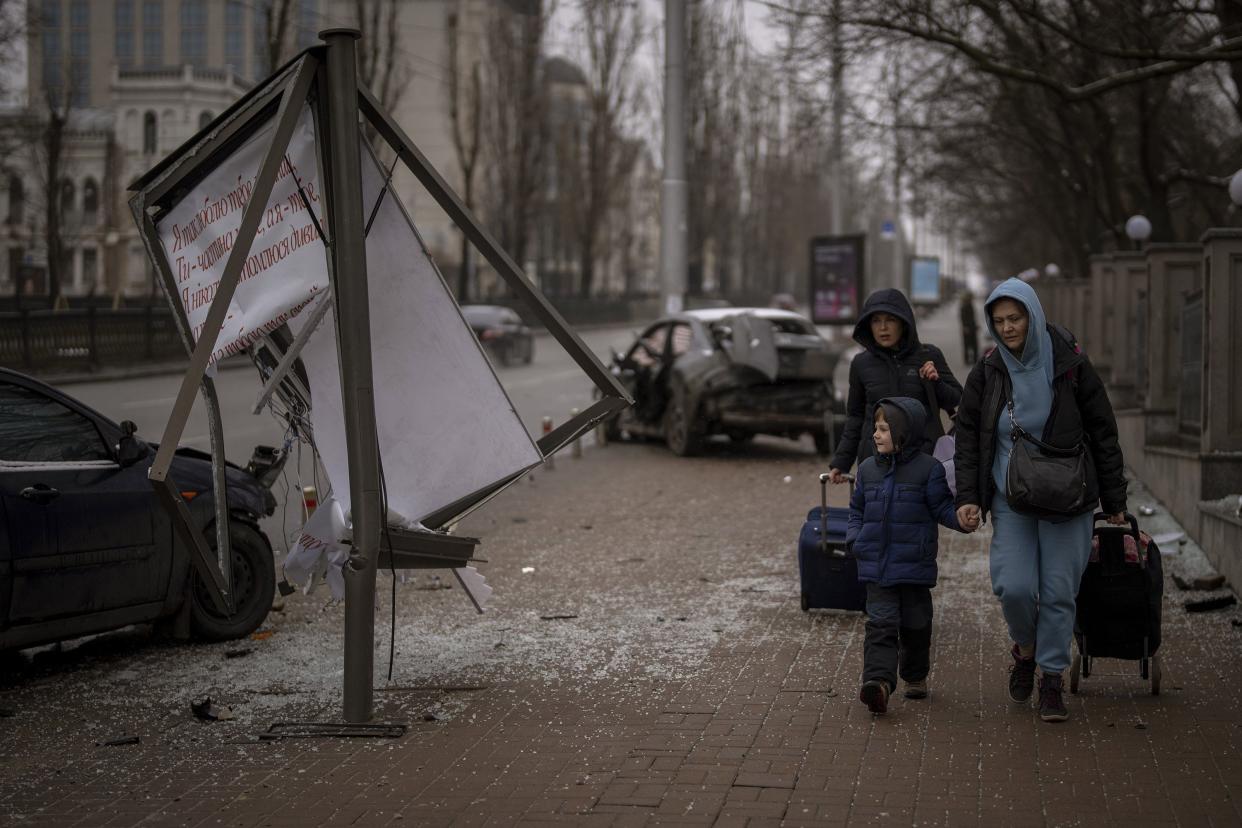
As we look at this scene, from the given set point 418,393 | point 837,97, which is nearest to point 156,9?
point 837,97

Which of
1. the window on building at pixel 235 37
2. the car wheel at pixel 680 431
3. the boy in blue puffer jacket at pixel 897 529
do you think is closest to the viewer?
the boy in blue puffer jacket at pixel 897 529

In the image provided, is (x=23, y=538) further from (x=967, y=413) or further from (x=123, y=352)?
(x=123, y=352)

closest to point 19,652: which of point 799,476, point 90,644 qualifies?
point 90,644

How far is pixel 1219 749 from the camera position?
5.64 meters

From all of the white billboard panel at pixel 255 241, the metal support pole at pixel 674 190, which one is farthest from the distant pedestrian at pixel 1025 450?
the metal support pole at pixel 674 190

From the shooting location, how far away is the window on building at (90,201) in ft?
264

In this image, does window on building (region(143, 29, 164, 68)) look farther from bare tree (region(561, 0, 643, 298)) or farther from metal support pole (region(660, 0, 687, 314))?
metal support pole (region(660, 0, 687, 314))

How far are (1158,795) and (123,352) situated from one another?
3083cm

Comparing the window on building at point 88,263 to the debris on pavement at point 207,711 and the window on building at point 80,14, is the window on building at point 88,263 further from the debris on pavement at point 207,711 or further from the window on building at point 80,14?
the debris on pavement at point 207,711

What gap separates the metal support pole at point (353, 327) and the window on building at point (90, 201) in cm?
7806

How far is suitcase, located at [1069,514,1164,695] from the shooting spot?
20.2 feet

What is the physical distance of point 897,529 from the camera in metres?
6.29

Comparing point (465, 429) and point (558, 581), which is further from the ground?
point (465, 429)

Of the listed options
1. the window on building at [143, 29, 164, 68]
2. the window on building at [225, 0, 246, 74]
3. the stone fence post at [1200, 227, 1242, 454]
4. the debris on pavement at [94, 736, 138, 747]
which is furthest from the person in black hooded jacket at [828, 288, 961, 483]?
the window on building at [143, 29, 164, 68]
